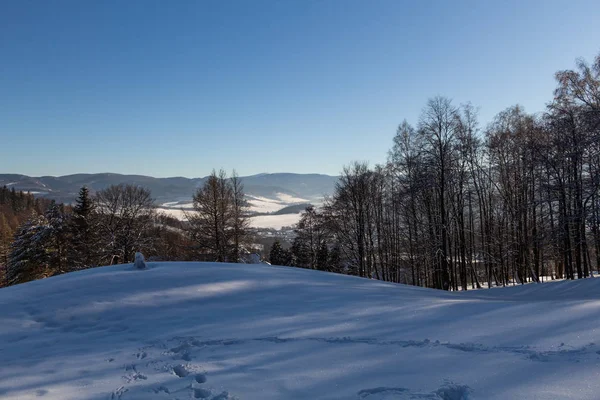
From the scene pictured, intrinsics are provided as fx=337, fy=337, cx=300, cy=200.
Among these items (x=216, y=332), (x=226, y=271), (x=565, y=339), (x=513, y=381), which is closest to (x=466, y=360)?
(x=513, y=381)

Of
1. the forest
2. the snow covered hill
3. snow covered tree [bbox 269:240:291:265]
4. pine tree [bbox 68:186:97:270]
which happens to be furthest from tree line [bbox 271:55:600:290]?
pine tree [bbox 68:186:97:270]

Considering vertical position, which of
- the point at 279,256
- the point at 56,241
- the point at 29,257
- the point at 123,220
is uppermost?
the point at 123,220

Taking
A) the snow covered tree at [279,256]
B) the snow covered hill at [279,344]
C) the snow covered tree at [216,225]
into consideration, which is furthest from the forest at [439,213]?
the snow covered hill at [279,344]

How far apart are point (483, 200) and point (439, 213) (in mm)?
4747

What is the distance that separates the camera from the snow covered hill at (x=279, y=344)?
380 centimetres

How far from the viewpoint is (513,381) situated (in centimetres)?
371

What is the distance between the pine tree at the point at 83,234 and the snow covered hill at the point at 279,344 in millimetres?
21257

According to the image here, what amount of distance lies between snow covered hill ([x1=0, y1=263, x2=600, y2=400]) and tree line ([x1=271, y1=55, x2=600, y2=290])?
12035mm

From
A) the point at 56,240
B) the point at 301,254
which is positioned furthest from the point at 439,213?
the point at 56,240

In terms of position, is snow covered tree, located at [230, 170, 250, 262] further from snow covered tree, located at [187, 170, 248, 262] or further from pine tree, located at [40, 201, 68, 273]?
pine tree, located at [40, 201, 68, 273]

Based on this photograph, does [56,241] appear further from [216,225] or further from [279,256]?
[279,256]

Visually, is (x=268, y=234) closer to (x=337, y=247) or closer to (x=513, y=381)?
(x=337, y=247)

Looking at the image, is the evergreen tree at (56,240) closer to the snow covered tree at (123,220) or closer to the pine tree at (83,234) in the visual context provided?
the pine tree at (83,234)

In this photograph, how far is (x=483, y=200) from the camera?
23.4 metres
